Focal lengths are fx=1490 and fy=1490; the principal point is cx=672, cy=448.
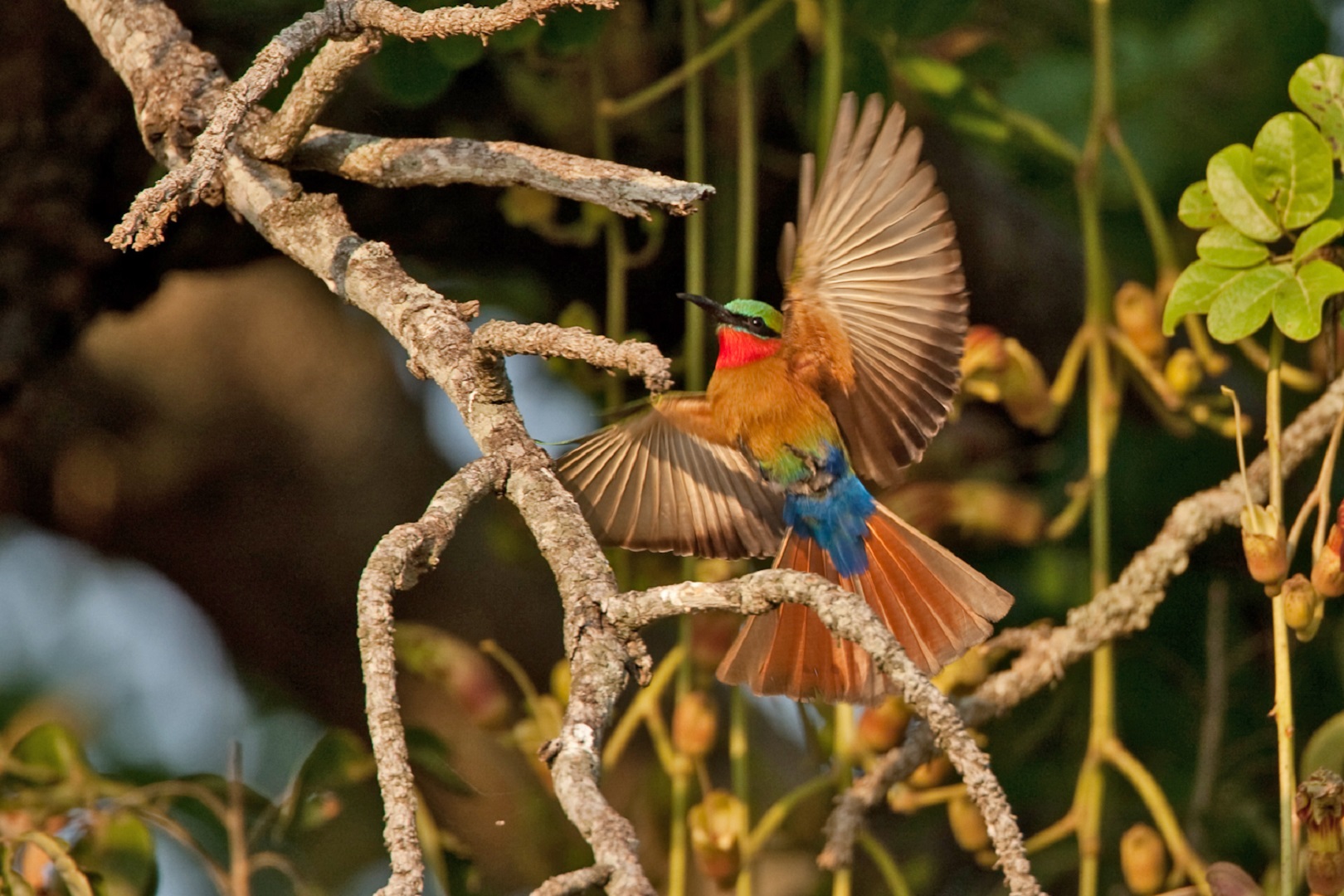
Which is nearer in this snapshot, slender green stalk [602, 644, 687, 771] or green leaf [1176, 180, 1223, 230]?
green leaf [1176, 180, 1223, 230]

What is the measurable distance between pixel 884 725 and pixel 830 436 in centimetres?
34

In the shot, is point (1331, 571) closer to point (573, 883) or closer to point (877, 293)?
point (877, 293)

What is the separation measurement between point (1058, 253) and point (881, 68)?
65 centimetres

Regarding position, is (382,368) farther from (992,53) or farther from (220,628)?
(992,53)

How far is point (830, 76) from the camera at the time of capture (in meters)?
1.62

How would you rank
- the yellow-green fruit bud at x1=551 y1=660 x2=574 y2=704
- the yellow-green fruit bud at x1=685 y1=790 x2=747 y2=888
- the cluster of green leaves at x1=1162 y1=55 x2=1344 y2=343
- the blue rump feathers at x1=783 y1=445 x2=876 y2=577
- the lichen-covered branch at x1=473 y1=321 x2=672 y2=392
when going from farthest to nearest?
the blue rump feathers at x1=783 y1=445 x2=876 y2=577, the yellow-green fruit bud at x1=551 y1=660 x2=574 y2=704, the yellow-green fruit bud at x1=685 y1=790 x2=747 y2=888, the cluster of green leaves at x1=1162 y1=55 x2=1344 y2=343, the lichen-covered branch at x1=473 y1=321 x2=672 y2=392

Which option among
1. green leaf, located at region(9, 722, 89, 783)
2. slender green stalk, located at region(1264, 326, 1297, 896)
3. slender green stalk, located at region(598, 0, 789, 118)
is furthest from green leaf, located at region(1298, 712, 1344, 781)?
green leaf, located at region(9, 722, 89, 783)

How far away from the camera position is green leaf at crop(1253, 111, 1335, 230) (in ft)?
4.10

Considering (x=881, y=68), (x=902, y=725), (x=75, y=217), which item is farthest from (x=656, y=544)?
(x=75, y=217)

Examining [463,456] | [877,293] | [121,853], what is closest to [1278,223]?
[877,293]

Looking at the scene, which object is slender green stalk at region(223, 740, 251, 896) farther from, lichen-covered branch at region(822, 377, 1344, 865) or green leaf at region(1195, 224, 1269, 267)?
green leaf at region(1195, 224, 1269, 267)

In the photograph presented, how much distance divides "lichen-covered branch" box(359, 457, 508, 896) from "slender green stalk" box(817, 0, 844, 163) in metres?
0.88

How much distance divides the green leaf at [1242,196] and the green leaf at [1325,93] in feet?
0.21

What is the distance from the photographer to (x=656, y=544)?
153cm
